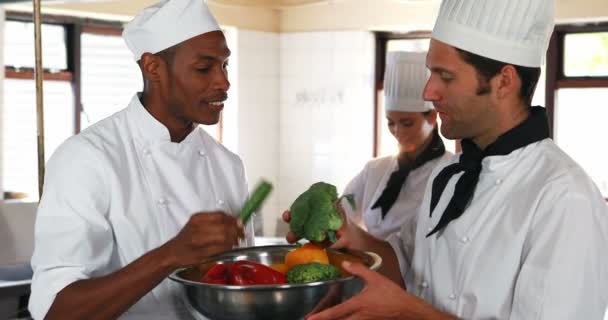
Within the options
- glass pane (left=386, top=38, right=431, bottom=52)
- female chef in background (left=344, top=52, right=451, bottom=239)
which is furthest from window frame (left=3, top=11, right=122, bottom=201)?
female chef in background (left=344, top=52, right=451, bottom=239)

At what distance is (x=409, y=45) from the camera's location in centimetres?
789

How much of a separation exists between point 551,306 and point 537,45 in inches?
27.2

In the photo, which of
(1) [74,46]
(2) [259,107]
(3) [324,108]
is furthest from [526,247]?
(2) [259,107]

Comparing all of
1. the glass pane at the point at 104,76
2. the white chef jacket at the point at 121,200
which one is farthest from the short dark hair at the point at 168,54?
the glass pane at the point at 104,76

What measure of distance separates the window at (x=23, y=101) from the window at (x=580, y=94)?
400cm

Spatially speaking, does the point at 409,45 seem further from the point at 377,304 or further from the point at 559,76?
the point at 377,304

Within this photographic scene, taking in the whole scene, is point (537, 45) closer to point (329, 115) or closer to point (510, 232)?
point (510, 232)

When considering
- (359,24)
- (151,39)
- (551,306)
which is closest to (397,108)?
(151,39)

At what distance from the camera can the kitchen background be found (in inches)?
263

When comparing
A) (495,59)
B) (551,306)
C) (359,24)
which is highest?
(359,24)

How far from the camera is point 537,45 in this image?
230 centimetres

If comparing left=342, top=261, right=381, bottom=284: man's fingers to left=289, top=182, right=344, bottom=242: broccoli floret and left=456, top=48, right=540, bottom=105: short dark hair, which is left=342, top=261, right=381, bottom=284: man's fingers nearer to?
left=289, top=182, right=344, bottom=242: broccoli floret

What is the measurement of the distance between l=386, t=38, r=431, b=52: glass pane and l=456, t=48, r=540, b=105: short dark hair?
5438 mm

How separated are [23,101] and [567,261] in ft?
17.7
